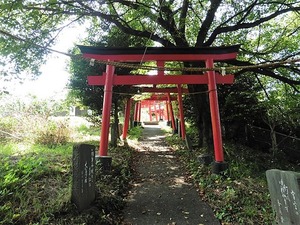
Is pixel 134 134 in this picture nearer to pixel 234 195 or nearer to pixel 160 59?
pixel 160 59

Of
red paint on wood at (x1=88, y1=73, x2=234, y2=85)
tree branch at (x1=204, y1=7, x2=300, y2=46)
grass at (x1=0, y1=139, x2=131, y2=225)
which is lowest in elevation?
grass at (x1=0, y1=139, x2=131, y2=225)

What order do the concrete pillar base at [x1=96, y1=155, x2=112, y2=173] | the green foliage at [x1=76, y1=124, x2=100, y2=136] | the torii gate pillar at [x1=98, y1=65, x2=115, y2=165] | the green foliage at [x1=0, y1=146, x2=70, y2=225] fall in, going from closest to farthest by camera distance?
the green foliage at [x1=0, y1=146, x2=70, y2=225] → the concrete pillar base at [x1=96, y1=155, x2=112, y2=173] → the torii gate pillar at [x1=98, y1=65, x2=115, y2=165] → the green foliage at [x1=76, y1=124, x2=100, y2=136]

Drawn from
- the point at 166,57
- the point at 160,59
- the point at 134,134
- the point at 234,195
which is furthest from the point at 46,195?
the point at 134,134

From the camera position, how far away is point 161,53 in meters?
7.16

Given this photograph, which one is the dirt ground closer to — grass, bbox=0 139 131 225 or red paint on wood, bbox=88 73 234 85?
grass, bbox=0 139 131 225

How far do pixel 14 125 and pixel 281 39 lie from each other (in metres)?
11.2

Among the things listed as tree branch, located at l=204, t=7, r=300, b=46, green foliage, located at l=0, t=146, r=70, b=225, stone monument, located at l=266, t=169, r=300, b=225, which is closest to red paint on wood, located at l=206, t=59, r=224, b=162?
tree branch, located at l=204, t=7, r=300, b=46

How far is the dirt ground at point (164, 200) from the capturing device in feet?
15.0

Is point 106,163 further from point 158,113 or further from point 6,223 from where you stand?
A: point 158,113

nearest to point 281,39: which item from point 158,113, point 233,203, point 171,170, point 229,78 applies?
point 229,78

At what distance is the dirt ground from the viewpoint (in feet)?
15.0

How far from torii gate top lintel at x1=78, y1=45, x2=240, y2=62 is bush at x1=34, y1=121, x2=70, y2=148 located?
→ 12.3ft

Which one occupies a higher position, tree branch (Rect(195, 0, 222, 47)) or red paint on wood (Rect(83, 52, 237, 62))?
tree branch (Rect(195, 0, 222, 47))

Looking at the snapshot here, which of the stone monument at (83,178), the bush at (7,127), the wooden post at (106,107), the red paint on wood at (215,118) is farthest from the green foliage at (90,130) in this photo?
the stone monument at (83,178)
